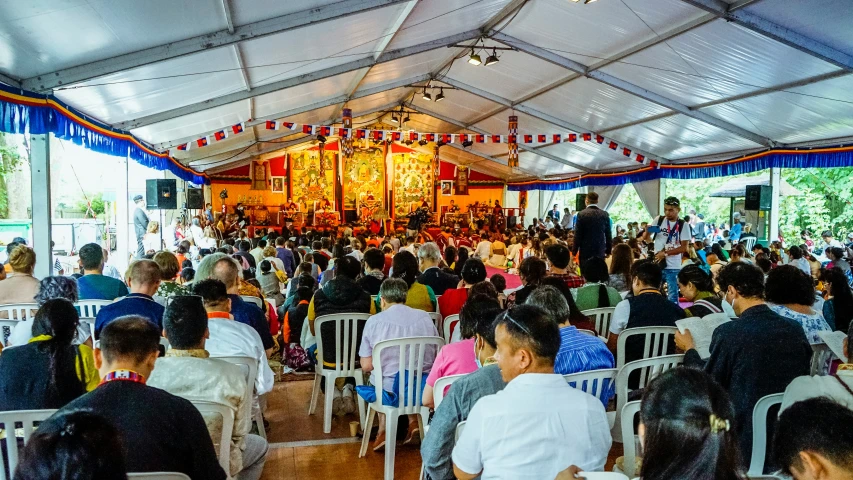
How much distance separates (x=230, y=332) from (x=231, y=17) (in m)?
3.49

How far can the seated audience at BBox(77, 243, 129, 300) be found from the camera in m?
4.00

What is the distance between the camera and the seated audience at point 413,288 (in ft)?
13.5

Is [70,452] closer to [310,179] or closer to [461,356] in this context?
[461,356]

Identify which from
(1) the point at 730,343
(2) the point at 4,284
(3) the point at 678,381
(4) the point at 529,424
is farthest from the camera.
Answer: (2) the point at 4,284

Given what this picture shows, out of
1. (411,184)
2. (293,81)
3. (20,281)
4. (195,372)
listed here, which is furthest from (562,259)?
(411,184)

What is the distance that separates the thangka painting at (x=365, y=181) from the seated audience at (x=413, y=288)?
55.3 feet

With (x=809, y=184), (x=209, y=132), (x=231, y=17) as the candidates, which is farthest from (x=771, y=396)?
(x=809, y=184)

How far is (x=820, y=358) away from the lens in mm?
2812

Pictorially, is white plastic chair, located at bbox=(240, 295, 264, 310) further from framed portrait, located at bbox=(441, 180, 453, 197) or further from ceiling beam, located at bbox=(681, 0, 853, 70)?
framed portrait, located at bbox=(441, 180, 453, 197)

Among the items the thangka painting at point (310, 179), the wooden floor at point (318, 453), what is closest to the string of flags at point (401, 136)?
the thangka painting at point (310, 179)

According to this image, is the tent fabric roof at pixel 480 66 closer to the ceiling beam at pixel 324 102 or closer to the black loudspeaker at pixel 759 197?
the ceiling beam at pixel 324 102

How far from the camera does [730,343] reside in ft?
7.52

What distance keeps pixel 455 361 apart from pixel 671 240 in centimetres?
452

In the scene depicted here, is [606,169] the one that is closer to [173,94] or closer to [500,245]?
[500,245]
